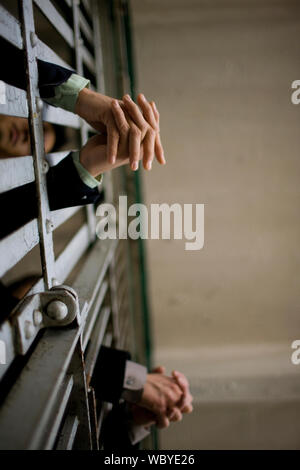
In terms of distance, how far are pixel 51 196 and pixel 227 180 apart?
1.36 meters

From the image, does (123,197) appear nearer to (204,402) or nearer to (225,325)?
(225,325)

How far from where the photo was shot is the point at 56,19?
33.1 inches

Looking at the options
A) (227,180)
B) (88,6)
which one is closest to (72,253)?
(88,6)

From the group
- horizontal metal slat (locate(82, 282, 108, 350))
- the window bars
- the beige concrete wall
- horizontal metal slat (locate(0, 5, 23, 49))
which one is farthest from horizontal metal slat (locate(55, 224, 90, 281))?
the beige concrete wall

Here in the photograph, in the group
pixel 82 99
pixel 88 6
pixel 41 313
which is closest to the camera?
pixel 41 313

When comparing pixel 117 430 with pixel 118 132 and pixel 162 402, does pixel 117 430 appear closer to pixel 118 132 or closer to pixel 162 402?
pixel 162 402

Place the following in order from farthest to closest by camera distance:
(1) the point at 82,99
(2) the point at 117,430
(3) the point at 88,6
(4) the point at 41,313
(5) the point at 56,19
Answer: (3) the point at 88,6, (2) the point at 117,430, (5) the point at 56,19, (1) the point at 82,99, (4) the point at 41,313

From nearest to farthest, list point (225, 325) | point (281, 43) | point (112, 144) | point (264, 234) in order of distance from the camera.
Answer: point (112, 144) → point (281, 43) → point (264, 234) → point (225, 325)

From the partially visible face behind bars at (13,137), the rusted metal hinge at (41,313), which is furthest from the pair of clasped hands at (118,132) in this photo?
the partially visible face behind bars at (13,137)

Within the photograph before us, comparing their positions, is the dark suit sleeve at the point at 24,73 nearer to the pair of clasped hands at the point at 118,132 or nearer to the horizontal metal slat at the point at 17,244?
the pair of clasped hands at the point at 118,132

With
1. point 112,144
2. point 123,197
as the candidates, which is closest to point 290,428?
point 123,197

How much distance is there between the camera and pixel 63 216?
87cm

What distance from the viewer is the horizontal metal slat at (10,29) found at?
0.55 m
